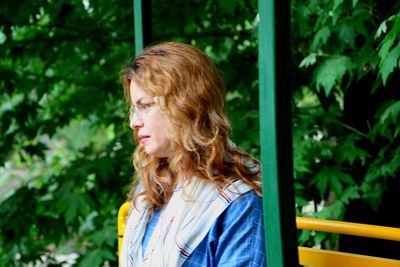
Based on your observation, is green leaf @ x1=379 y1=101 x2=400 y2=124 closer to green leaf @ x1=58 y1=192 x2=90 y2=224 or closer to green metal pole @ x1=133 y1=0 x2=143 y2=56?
green metal pole @ x1=133 y1=0 x2=143 y2=56

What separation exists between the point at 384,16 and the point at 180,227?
148 centimetres

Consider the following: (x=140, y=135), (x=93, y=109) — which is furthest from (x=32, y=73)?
(x=140, y=135)

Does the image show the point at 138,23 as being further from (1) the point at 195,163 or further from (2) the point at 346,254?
(2) the point at 346,254

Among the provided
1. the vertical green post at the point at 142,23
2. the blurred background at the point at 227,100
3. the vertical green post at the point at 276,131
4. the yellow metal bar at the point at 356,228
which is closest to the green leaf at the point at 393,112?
the blurred background at the point at 227,100

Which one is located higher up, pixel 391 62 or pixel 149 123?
pixel 391 62

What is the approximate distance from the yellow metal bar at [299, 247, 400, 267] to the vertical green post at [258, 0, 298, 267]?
1.74 feet

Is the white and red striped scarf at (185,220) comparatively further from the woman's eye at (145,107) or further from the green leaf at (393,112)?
the green leaf at (393,112)

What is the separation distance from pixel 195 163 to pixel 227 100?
1.97 m

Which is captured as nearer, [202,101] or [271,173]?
[271,173]

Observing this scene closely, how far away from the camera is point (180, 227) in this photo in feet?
5.50

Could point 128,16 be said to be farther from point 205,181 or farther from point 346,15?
point 205,181

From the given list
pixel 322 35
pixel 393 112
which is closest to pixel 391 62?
pixel 393 112

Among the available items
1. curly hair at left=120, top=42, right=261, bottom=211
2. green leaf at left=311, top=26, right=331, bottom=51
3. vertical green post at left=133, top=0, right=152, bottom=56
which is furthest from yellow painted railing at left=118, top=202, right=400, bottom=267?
green leaf at left=311, top=26, right=331, bottom=51

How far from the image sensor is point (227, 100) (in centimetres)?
367
